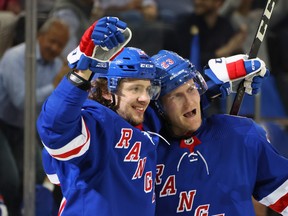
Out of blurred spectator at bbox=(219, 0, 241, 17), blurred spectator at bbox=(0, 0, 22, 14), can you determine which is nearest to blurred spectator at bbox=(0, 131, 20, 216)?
blurred spectator at bbox=(0, 0, 22, 14)

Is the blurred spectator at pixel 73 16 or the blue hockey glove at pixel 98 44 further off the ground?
the blue hockey glove at pixel 98 44

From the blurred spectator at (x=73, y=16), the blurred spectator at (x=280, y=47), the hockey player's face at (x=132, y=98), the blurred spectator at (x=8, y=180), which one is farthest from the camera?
the blurred spectator at (x=280, y=47)

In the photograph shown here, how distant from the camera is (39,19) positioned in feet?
11.4

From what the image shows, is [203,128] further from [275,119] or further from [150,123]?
[275,119]

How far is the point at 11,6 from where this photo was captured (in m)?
3.49

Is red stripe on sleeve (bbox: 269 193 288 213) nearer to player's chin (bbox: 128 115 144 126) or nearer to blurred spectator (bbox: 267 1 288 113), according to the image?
player's chin (bbox: 128 115 144 126)

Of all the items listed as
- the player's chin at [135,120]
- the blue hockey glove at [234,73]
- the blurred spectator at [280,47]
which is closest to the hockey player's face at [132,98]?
the player's chin at [135,120]

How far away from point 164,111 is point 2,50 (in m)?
1.25

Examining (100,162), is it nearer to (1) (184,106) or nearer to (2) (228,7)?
(1) (184,106)

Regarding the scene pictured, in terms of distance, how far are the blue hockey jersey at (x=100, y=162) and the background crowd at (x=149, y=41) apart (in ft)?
4.02

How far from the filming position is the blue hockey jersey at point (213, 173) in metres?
2.49

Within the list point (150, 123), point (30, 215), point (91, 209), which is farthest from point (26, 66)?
point (91, 209)

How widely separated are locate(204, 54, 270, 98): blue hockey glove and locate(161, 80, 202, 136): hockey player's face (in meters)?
0.20

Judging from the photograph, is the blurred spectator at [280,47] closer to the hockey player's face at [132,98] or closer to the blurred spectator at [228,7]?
the blurred spectator at [228,7]
